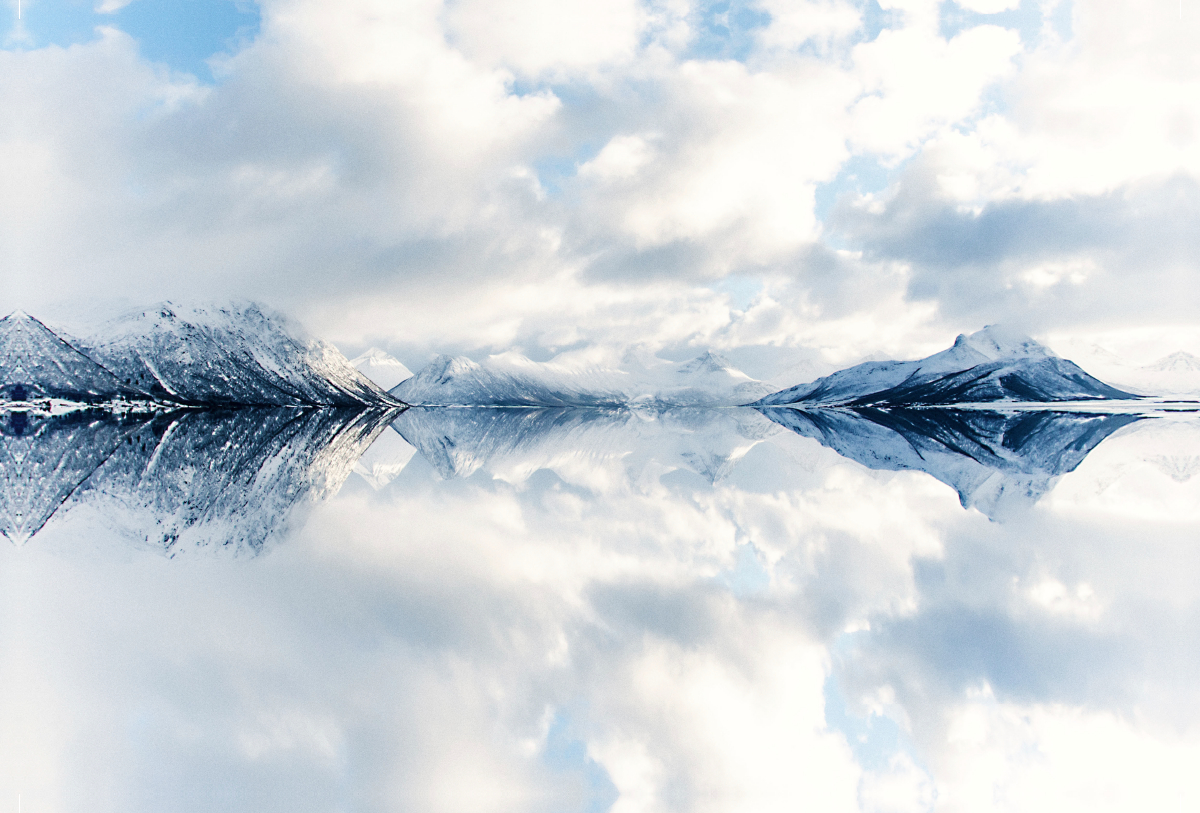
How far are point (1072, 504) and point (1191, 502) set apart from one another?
6619 mm

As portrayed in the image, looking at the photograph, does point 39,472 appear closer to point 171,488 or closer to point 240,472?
point 240,472

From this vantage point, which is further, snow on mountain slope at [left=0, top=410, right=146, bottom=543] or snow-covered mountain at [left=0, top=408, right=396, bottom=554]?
snow on mountain slope at [left=0, top=410, right=146, bottom=543]

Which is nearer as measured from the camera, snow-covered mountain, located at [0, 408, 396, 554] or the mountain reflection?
snow-covered mountain, located at [0, 408, 396, 554]

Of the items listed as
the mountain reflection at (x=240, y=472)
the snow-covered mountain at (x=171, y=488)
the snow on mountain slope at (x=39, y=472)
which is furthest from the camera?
the snow on mountain slope at (x=39, y=472)

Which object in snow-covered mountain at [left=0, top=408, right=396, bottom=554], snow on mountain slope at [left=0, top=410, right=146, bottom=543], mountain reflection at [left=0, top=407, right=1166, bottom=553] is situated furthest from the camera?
snow on mountain slope at [left=0, top=410, right=146, bottom=543]

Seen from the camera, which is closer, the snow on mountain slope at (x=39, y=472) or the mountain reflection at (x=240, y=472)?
the mountain reflection at (x=240, y=472)

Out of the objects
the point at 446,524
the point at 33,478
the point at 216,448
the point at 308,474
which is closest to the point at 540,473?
the point at 308,474

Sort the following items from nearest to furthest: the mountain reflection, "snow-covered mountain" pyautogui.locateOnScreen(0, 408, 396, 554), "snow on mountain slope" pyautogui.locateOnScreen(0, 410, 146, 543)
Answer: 1. "snow-covered mountain" pyautogui.locateOnScreen(0, 408, 396, 554)
2. the mountain reflection
3. "snow on mountain slope" pyautogui.locateOnScreen(0, 410, 146, 543)

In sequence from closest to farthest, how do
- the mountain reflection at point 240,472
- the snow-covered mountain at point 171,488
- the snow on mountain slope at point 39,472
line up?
the snow-covered mountain at point 171,488 < the mountain reflection at point 240,472 < the snow on mountain slope at point 39,472

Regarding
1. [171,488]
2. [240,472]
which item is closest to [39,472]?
[240,472]

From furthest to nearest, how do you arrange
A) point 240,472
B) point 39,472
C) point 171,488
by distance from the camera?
point 240,472 → point 39,472 → point 171,488

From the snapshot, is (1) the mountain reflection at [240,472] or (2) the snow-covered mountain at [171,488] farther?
(1) the mountain reflection at [240,472]

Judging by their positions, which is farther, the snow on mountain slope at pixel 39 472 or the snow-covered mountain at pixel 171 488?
the snow on mountain slope at pixel 39 472

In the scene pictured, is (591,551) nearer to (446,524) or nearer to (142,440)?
(446,524)
